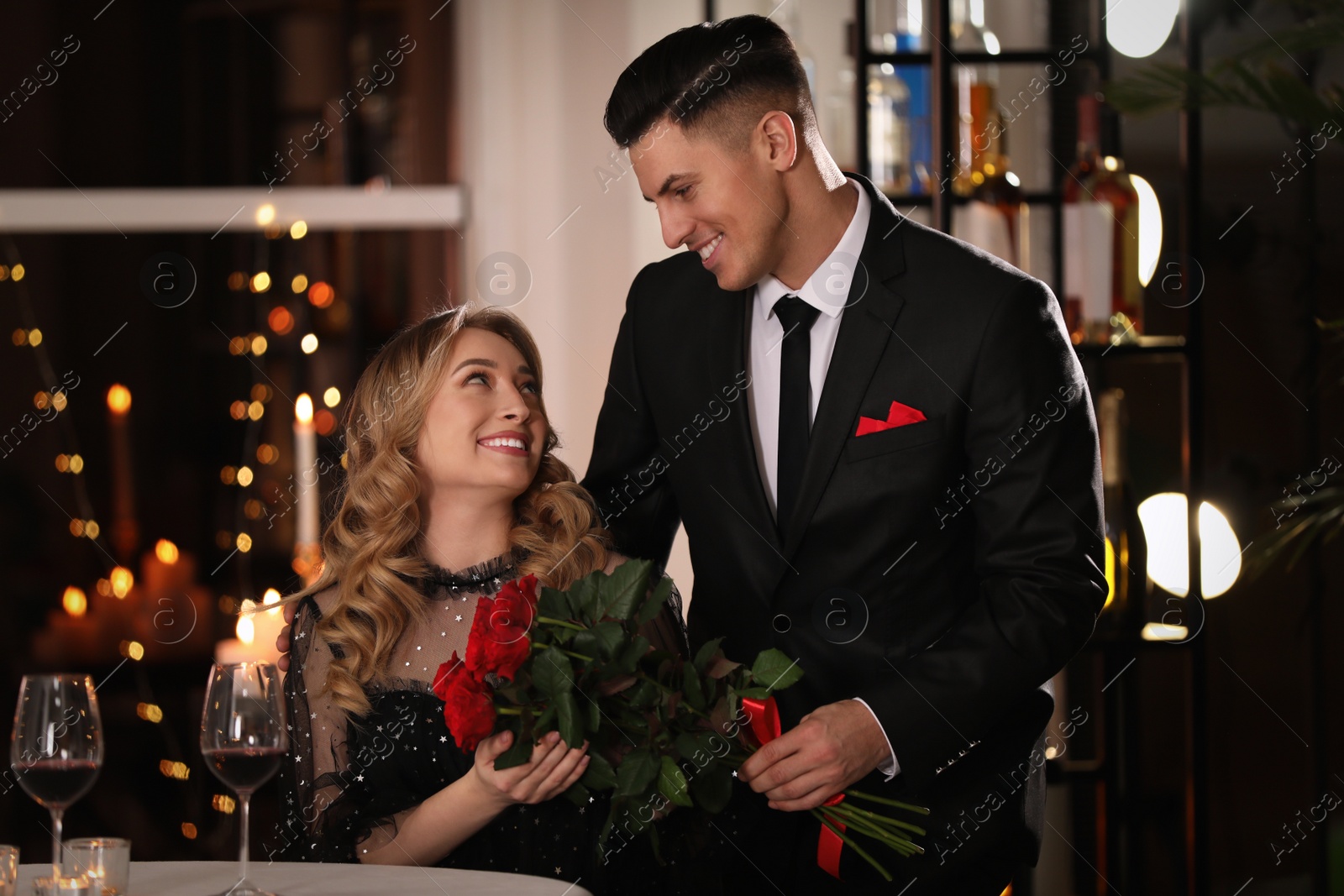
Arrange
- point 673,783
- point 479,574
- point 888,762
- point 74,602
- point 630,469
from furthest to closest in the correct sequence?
1. point 74,602
2. point 630,469
3. point 479,574
4. point 888,762
5. point 673,783

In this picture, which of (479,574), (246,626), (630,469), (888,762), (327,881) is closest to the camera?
(327,881)

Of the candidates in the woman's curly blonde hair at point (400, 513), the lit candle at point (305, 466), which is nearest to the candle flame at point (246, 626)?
the lit candle at point (305, 466)

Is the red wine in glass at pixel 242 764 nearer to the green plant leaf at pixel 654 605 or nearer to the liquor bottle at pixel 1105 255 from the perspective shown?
the green plant leaf at pixel 654 605

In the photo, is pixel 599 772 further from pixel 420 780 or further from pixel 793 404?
pixel 793 404

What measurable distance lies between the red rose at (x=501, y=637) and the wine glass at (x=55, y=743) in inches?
15.0

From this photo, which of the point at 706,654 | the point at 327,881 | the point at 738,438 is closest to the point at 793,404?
the point at 738,438

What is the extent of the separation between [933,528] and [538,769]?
0.70 meters

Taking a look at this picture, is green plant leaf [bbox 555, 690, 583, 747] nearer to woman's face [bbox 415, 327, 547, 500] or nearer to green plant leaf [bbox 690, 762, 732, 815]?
green plant leaf [bbox 690, 762, 732, 815]

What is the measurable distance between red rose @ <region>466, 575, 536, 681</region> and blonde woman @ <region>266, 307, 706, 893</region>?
224 millimetres

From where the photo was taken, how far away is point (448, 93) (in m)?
3.84

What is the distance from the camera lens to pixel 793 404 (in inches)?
74.7

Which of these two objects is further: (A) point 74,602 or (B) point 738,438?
(A) point 74,602

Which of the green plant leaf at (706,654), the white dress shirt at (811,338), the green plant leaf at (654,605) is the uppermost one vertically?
the white dress shirt at (811,338)

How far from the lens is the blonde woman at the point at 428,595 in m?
1.65
